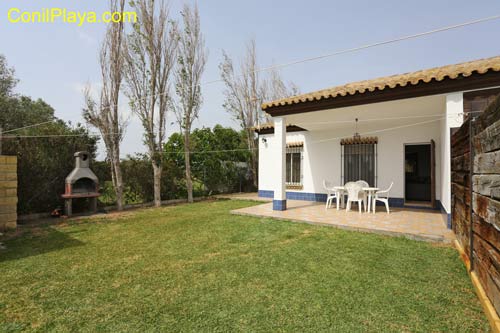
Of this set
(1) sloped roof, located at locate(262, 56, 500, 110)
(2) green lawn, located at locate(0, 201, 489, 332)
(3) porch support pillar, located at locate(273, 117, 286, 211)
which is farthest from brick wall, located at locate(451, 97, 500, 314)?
(3) porch support pillar, located at locate(273, 117, 286, 211)

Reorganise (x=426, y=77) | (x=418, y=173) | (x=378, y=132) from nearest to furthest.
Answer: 1. (x=426, y=77)
2. (x=378, y=132)
3. (x=418, y=173)

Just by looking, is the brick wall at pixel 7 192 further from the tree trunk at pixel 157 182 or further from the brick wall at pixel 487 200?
the brick wall at pixel 487 200

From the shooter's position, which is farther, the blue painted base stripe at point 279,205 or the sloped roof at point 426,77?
the blue painted base stripe at point 279,205

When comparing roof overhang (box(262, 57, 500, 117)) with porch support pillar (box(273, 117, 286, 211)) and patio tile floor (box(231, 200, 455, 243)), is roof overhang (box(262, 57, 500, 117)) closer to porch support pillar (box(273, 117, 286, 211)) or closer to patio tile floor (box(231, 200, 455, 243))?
porch support pillar (box(273, 117, 286, 211))

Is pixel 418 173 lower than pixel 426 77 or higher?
lower

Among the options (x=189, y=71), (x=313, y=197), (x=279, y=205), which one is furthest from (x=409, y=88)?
(x=189, y=71)

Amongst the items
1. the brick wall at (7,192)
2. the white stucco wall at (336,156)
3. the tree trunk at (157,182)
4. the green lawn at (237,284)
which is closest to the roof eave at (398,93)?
the white stucco wall at (336,156)

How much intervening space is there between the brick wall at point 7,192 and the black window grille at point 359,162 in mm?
9170

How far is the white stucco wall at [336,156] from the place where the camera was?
24.2ft

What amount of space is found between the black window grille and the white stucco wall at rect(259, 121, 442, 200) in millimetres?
154

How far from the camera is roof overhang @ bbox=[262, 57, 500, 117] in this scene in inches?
179

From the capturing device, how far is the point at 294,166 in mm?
10102

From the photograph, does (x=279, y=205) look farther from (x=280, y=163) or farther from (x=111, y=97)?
(x=111, y=97)

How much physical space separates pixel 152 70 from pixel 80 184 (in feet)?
14.6
